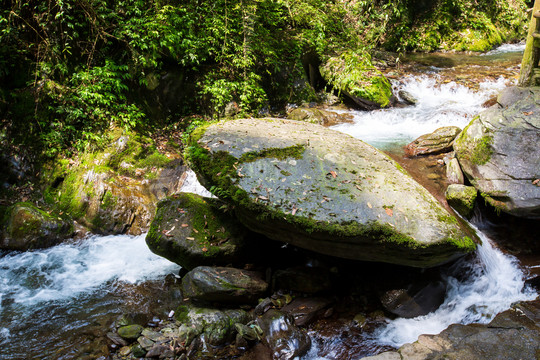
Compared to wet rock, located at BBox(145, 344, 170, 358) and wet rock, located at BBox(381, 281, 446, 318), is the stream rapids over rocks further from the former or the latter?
wet rock, located at BBox(145, 344, 170, 358)

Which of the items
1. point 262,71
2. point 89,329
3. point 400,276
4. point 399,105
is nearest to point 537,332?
point 400,276

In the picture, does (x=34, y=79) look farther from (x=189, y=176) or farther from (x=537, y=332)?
(x=537, y=332)

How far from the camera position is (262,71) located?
8.80 m

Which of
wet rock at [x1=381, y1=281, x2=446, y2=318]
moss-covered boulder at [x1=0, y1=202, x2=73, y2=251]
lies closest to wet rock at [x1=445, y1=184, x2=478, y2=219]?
wet rock at [x1=381, y1=281, x2=446, y2=318]

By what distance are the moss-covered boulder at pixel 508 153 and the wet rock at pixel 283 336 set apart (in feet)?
10.8

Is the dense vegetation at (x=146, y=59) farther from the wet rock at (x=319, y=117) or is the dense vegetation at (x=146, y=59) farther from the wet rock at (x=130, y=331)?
the wet rock at (x=130, y=331)

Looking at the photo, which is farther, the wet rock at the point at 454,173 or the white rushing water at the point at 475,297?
the wet rock at the point at 454,173

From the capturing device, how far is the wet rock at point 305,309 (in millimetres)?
3812

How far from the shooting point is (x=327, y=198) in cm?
368

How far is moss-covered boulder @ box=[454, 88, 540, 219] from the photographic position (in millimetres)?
4426

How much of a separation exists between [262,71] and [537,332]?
7652 mm

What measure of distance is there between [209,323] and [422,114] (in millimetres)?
7288

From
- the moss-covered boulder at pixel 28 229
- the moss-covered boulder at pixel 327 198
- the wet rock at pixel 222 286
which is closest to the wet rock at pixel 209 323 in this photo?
the wet rock at pixel 222 286

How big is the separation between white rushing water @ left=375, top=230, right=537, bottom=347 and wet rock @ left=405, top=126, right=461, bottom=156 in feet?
7.21
